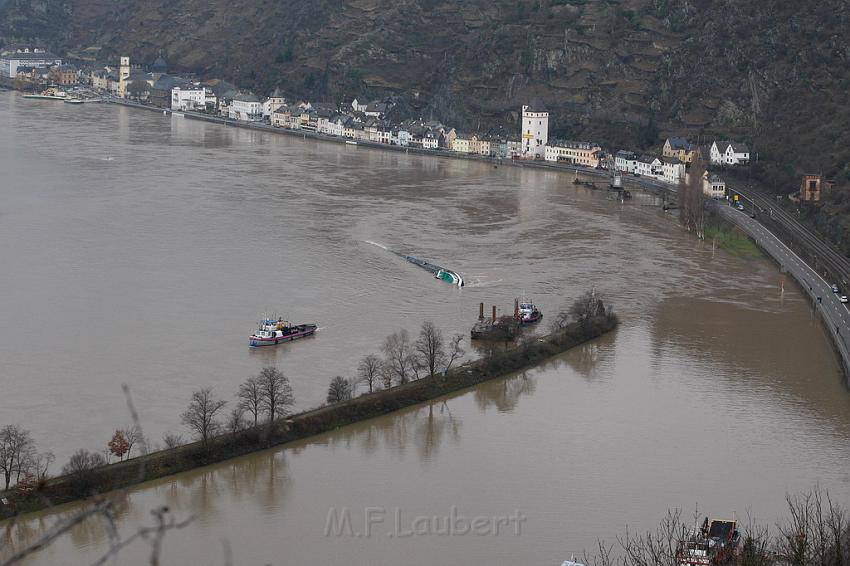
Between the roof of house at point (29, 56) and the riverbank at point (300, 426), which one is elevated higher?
the roof of house at point (29, 56)

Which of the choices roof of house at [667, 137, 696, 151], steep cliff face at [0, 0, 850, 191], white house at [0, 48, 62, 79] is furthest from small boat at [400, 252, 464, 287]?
white house at [0, 48, 62, 79]

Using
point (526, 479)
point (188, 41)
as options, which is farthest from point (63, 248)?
point (188, 41)

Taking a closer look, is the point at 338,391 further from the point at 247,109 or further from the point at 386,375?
the point at 247,109

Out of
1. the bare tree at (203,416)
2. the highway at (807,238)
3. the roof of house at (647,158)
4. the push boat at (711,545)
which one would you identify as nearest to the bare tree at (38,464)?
the bare tree at (203,416)

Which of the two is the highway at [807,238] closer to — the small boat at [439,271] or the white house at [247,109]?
the small boat at [439,271]

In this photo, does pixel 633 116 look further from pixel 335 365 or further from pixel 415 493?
pixel 415 493

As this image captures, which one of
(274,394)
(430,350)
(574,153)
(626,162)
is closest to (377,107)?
(574,153)
